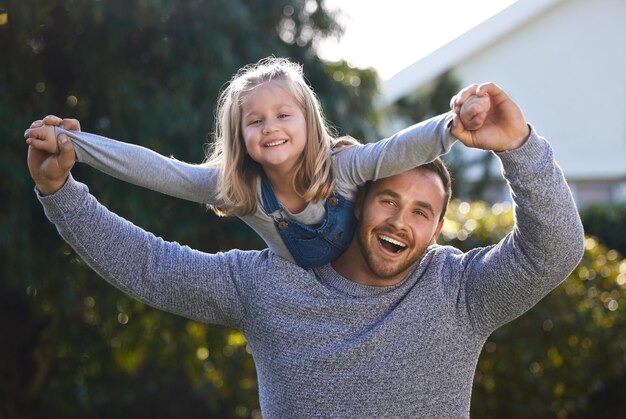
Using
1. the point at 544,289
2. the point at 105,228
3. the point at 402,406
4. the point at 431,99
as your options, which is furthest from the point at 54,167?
the point at 431,99

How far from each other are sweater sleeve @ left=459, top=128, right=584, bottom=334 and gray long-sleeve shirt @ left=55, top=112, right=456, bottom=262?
0.24 m

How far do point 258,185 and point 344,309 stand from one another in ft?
1.71

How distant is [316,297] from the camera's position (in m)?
3.00

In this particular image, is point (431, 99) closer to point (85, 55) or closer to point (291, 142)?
point (85, 55)

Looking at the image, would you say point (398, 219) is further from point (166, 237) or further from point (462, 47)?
point (462, 47)

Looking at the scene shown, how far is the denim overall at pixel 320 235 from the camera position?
3088 mm

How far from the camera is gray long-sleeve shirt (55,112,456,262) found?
279 cm

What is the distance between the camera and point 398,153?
287 centimetres

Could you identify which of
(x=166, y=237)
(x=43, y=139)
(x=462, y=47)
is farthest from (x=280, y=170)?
(x=462, y=47)

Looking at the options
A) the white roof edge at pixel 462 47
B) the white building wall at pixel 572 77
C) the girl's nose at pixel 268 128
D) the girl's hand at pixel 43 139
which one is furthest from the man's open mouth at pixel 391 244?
the white building wall at pixel 572 77

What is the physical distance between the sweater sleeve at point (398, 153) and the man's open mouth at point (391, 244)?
0.19m

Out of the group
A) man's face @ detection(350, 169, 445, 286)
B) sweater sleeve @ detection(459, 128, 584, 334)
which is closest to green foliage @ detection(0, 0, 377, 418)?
man's face @ detection(350, 169, 445, 286)

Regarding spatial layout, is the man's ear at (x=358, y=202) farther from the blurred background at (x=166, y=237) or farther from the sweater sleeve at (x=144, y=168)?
the blurred background at (x=166, y=237)

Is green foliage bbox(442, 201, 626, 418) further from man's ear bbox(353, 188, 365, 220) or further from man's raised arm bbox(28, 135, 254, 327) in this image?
man's raised arm bbox(28, 135, 254, 327)
